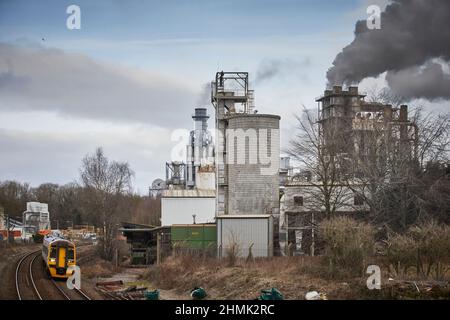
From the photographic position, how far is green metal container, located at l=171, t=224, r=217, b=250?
123 feet

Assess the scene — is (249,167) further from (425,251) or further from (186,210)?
(425,251)

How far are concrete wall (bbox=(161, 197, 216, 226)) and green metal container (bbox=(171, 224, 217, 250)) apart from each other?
1317cm

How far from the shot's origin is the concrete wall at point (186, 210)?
51625 mm

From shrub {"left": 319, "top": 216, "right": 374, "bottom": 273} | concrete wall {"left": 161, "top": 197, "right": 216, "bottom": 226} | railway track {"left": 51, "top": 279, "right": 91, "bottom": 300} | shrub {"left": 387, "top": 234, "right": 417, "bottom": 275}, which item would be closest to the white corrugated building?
concrete wall {"left": 161, "top": 197, "right": 216, "bottom": 226}

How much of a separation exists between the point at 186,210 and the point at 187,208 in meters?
0.19

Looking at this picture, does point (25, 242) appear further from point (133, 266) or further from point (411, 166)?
point (411, 166)

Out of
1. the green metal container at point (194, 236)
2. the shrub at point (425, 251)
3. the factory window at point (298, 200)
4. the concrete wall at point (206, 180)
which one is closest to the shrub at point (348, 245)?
the shrub at point (425, 251)

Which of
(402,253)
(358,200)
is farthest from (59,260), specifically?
(358,200)

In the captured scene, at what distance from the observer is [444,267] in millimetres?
21375

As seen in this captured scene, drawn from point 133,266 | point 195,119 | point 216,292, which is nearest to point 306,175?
point 133,266

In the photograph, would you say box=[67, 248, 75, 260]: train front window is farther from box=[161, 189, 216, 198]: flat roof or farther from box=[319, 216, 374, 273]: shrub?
box=[161, 189, 216, 198]: flat roof

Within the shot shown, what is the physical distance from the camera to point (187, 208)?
170ft

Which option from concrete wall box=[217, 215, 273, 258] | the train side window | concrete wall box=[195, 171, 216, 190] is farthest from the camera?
concrete wall box=[195, 171, 216, 190]
